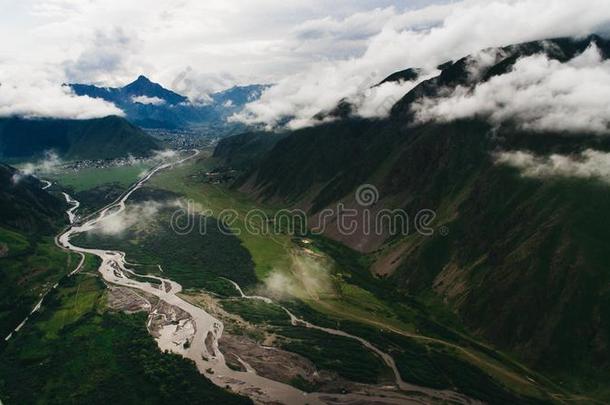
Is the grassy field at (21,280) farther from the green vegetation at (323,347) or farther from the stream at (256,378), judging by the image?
the green vegetation at (323,347)

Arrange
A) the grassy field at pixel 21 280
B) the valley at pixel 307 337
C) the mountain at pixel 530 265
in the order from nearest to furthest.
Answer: the valley at pixel 307 337, the mountain at pixel 530 265, the grassy field at pixel 21 280

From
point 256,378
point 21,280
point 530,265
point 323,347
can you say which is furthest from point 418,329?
point 21,280

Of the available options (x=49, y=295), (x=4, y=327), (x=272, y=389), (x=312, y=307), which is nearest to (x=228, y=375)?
(x=272, y=389)

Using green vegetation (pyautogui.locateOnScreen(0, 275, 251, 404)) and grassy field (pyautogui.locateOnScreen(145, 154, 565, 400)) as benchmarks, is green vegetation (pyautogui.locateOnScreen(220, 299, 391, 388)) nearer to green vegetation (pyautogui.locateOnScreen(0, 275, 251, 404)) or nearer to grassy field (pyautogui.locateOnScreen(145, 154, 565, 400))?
grassy field (pyautogui.locateOnScreen(145, 154, 565, 400))

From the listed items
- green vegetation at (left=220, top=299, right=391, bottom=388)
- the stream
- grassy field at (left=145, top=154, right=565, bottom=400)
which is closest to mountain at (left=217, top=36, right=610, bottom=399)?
grassy field at (left=145, top=154, right=565, bottom=400)

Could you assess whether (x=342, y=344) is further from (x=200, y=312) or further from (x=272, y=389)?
(x=200, y=312)

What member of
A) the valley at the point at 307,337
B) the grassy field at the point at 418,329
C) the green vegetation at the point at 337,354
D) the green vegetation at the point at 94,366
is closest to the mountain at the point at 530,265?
the grassy field at the point at 418,329

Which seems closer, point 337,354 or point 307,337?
point 337,354

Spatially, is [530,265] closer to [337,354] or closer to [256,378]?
[337,354]
